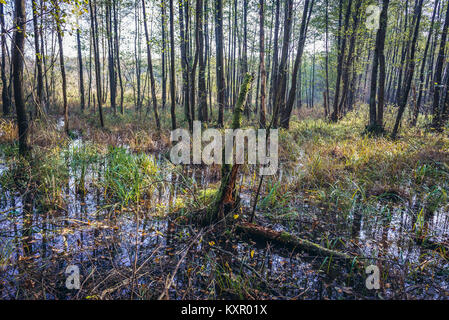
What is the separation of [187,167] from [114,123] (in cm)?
687

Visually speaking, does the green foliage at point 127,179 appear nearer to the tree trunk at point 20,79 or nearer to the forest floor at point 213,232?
the forest floor at point 213,232

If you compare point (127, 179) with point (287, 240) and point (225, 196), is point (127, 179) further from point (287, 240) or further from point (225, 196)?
point (287, 240)

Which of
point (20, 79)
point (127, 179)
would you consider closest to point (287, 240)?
point (127, 179)

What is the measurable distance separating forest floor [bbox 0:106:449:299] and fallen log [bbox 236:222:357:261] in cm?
7

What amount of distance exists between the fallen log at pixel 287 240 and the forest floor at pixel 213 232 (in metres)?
0.07

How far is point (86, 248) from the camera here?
286 cm

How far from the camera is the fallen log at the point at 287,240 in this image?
2.72 metres

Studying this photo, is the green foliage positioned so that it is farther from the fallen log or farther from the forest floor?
the fallen log

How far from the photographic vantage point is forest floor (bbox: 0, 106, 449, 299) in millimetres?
2305

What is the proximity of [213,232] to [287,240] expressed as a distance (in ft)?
3.25

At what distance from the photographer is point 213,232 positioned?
334cm

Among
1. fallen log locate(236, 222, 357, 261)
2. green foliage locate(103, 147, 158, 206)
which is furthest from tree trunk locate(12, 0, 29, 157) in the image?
fallen log locate(236, 222, 357, 261)

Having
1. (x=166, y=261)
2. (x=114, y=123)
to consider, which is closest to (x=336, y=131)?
(x=166, y=261)

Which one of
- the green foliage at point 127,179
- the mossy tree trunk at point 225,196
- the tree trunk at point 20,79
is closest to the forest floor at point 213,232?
the green foliage at point 127,179
